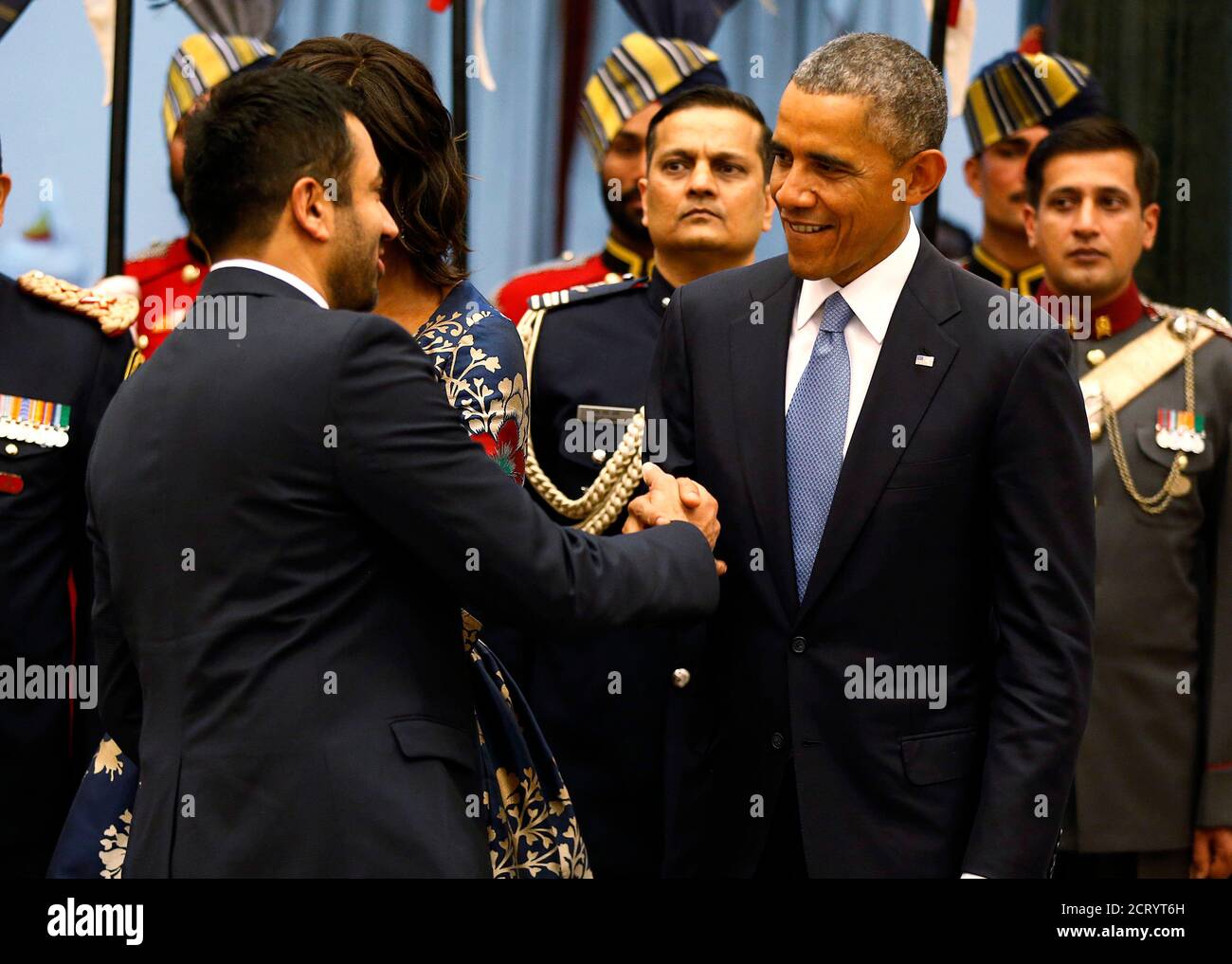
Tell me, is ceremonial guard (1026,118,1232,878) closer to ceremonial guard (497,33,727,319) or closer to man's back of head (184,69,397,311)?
ceremonial guard (497,33,727,319)

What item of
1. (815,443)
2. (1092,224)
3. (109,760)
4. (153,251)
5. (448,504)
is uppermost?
(153,251)

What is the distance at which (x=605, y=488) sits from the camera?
3.27 meters

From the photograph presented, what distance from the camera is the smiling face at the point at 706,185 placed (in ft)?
11.2

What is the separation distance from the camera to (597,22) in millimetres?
4535

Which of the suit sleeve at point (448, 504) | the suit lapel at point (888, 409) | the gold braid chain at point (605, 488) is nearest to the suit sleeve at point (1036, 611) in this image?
the suit lapel at point (888, 409)

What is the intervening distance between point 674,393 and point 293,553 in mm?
778

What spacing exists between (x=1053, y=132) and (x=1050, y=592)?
184 cm

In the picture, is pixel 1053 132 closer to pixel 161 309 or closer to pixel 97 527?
pixel 161 309

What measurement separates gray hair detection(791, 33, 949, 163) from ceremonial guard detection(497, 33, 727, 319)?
176 centimetres

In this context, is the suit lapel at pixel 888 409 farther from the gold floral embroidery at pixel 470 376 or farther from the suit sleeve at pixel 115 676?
the suit sleeve at pixel 115 676

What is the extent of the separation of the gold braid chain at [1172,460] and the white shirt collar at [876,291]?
1.21 metres

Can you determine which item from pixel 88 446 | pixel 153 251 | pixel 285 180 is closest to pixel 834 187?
pixel 285 180

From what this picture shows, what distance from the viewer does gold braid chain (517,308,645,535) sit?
10.7ft

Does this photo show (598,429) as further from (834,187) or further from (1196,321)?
(1196,321)
